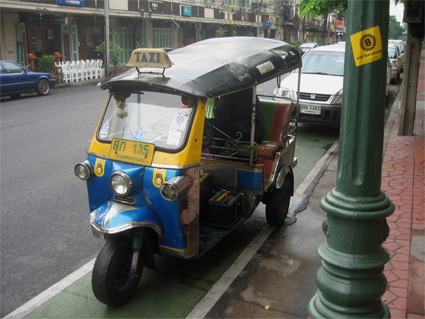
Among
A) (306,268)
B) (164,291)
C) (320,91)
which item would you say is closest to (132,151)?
(164,291)

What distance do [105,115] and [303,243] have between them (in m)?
2.71

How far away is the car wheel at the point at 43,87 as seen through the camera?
58.8ft

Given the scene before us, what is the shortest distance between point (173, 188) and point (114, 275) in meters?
0.91

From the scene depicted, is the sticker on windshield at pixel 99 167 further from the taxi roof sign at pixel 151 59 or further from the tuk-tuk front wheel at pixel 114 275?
the taxi roof sign at pixel 151 59

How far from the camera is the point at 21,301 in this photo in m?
4.25

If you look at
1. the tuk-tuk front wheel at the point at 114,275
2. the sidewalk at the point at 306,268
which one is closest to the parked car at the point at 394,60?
the sidewalk at the point at 306,268

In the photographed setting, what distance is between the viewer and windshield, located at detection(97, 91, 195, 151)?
13.7 ft

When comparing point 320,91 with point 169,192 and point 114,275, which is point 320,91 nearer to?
point 169,192

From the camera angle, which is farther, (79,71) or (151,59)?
(79,71)

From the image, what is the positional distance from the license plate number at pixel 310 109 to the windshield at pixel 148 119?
258 inches

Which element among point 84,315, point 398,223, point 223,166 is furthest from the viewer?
point 398,223

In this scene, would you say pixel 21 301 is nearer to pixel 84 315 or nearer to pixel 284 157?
pixel 84 315

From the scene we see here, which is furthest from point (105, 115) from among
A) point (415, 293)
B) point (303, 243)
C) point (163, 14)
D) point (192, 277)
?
point (163, 14)

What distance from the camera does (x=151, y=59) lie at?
414 cm
